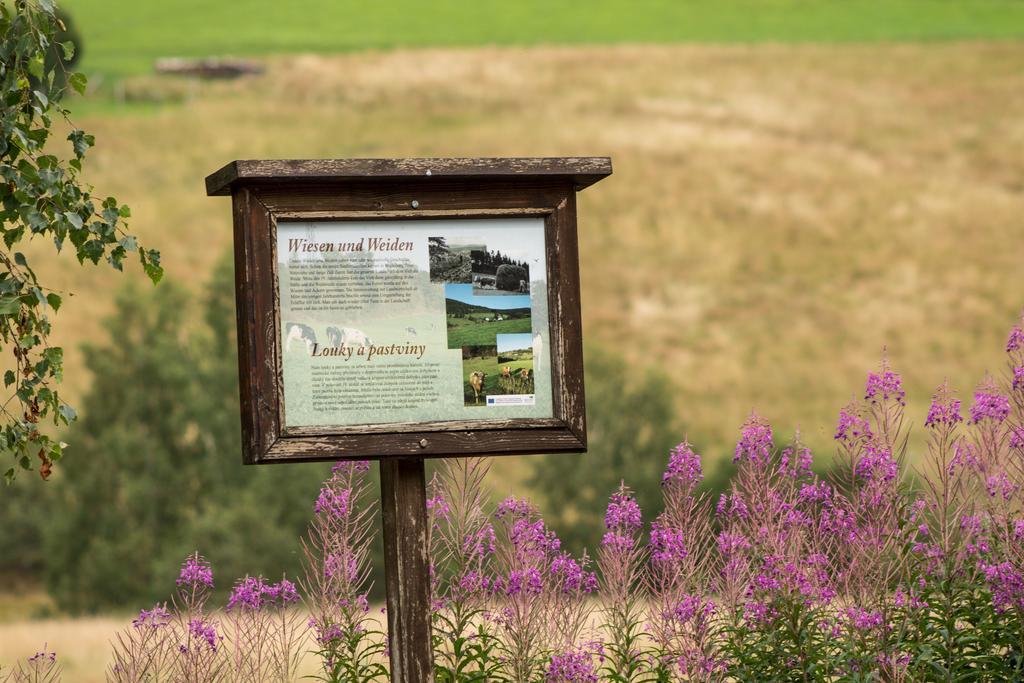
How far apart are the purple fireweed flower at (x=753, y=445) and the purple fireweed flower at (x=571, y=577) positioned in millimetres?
908

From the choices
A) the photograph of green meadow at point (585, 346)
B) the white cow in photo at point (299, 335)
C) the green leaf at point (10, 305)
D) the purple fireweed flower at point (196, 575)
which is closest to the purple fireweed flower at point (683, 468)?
the photograph of green meadow at point (585, 346)

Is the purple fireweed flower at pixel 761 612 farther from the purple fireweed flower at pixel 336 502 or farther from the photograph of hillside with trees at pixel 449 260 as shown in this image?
the photograph of hillside with trees at pixel 449 260

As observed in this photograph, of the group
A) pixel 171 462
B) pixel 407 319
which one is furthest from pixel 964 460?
pixel 171 462

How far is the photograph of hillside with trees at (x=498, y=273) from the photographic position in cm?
564

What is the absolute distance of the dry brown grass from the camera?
2192 inches

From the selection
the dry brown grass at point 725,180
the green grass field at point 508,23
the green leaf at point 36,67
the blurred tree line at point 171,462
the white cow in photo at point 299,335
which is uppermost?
the green grass field at point 508,23

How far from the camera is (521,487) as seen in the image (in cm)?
3972

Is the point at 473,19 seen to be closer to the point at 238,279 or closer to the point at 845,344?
the point at 845,344

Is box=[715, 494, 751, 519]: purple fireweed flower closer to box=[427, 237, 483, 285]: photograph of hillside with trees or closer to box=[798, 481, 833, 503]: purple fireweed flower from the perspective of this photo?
box=[798, 481, 833, 503]: purple fireweed flower

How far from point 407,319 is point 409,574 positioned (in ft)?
3.30

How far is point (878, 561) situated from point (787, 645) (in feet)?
1.93

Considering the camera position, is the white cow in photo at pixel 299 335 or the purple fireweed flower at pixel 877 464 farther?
the purple fireweed flower at pixel 877 464

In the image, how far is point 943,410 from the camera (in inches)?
260

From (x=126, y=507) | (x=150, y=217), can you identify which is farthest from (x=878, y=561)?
(x=150, y=217)
